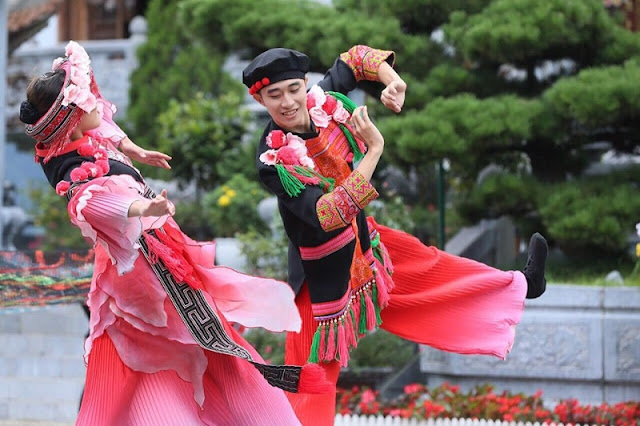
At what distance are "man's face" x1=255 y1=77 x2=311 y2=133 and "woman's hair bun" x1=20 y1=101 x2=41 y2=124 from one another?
2.63 feet

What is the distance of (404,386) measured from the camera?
7.41 m

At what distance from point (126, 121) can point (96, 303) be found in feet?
28.9

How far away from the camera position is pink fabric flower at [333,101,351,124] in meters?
4.57

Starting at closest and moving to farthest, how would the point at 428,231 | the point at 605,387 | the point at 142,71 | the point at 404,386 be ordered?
the point at 605,387 < the point at 404,386 < the point at 428,231 < the point at 142,71

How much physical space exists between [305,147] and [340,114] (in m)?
0.25

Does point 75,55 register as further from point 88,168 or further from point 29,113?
point 88,168

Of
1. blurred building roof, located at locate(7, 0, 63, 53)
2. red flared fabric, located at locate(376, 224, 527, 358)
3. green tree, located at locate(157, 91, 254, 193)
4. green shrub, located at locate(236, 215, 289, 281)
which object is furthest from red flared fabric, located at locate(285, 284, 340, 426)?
blurred building roof, located at locate(7, 0, 63, 53)

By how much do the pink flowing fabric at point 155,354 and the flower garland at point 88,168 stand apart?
0.34 ft

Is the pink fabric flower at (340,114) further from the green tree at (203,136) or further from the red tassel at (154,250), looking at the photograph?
the green tree at (203,136)

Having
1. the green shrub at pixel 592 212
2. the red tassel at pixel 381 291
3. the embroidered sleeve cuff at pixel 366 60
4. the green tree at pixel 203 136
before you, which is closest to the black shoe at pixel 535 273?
the red tassel at pixel 381 291

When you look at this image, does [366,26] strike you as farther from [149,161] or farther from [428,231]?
[149,161]

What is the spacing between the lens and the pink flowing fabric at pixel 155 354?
13.5 feet

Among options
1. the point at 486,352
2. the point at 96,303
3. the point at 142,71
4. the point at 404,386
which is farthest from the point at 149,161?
the point at 142,71

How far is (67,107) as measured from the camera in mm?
4188
